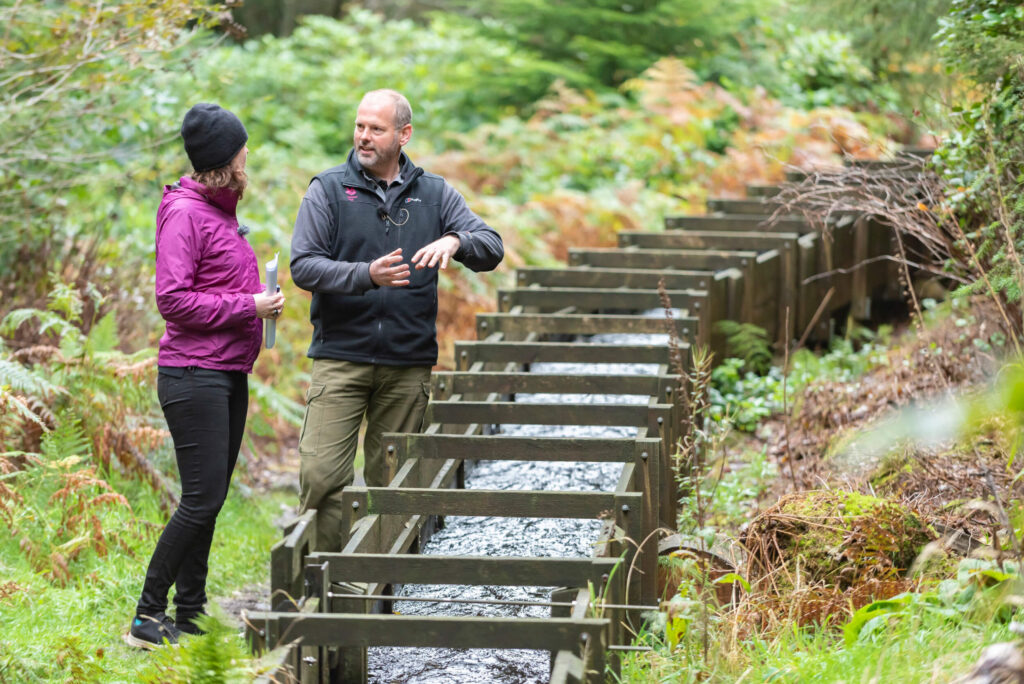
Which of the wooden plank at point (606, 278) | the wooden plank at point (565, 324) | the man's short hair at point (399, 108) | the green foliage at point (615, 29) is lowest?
the wooden plank at point (565, 324)

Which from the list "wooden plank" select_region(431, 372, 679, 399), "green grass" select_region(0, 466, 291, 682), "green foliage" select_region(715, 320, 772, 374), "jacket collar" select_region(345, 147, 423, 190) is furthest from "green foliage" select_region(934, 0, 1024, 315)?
"green grass" select_region(0, 466, 291, 682)

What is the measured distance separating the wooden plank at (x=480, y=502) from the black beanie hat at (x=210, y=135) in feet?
5.05

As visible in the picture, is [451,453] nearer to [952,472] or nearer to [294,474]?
[952,472]

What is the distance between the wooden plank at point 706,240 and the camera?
30.6ft

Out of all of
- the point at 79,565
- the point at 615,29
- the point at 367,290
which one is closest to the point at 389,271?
the point at 367,290

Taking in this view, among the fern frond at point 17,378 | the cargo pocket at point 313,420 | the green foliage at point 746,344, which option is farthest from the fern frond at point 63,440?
the green foliage at point 746,344

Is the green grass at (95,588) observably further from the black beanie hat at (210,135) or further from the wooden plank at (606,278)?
the wooden plank at (606,278)

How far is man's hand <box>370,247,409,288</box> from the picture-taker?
4590 mm

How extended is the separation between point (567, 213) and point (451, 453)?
8420 mm

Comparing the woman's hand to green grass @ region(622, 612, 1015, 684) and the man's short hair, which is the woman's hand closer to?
the man's short hair

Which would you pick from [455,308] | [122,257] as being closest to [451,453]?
[122,257]

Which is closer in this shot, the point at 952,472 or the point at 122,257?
the point at 952,472

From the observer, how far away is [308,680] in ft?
11.4

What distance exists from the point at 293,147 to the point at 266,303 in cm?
1353
